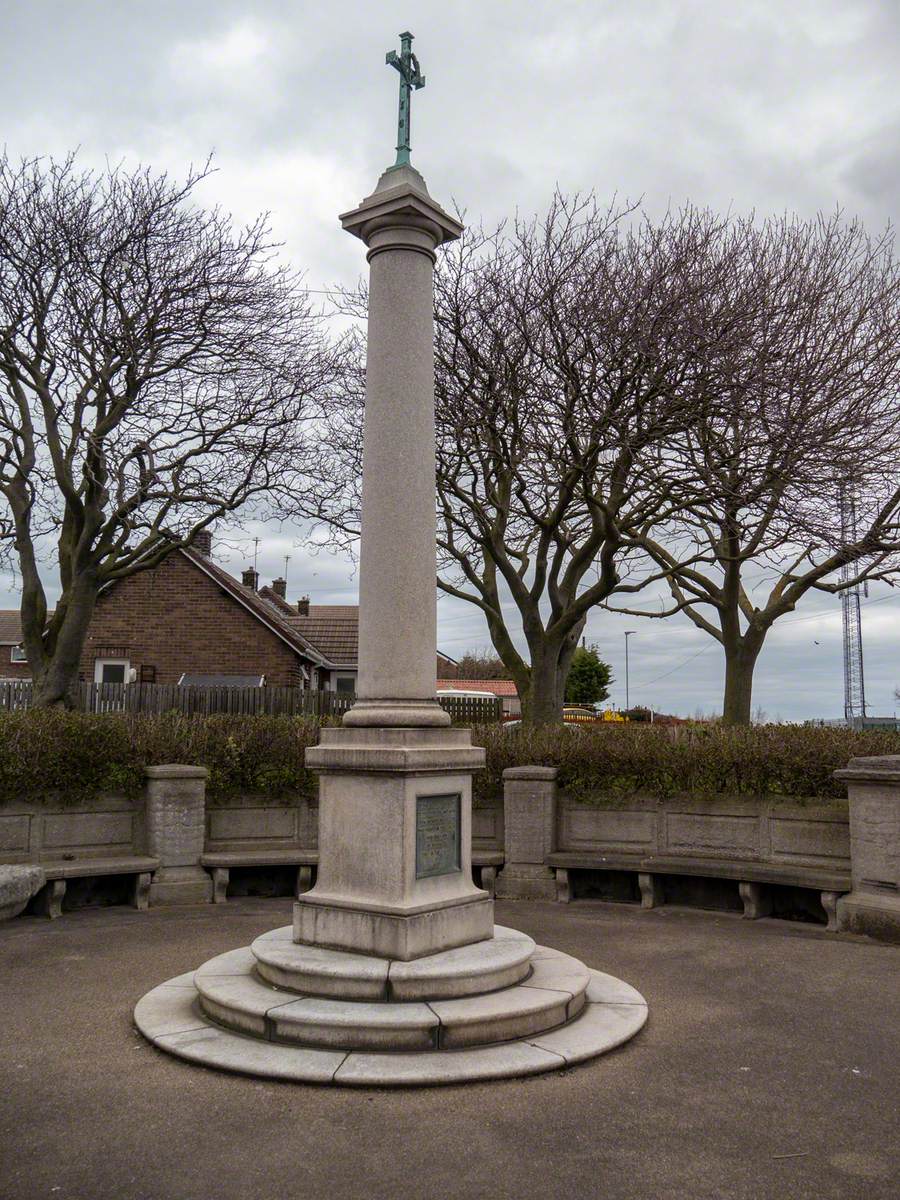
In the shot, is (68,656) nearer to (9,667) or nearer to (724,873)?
(724,873)

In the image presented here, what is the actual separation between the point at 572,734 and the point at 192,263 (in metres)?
11.0

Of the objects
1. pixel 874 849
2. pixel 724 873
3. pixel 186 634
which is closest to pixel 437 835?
pixel 724 873

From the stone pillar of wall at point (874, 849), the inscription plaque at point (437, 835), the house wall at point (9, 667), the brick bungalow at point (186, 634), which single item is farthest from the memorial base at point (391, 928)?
the house wall at point (9, 667)

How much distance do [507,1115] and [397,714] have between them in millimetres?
2679

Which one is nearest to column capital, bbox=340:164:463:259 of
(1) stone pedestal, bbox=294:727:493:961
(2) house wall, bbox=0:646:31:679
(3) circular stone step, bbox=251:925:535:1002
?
(1) stone pedestal, bbox=294:727:493:961

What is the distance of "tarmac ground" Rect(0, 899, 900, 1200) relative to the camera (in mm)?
3922

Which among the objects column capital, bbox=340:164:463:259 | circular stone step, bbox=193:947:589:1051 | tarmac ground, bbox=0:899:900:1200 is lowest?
tarmac ground, bbox=0:899:900:1200

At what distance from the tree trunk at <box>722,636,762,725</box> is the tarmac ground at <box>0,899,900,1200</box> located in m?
12.7

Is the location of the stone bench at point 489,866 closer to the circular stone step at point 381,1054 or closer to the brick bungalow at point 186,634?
the circular stone step at point 381,1054

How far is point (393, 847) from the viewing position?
6289 mm

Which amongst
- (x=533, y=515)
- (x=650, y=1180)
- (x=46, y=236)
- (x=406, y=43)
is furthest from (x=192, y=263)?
Result: (x=650, y=1180)

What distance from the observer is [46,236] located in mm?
15797

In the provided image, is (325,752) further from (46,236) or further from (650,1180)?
(46,236)

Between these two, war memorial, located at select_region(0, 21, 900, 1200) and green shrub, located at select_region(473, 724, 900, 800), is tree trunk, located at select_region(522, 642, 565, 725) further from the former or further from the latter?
green shrub, located at select_region(473, 724, 900, 800)
